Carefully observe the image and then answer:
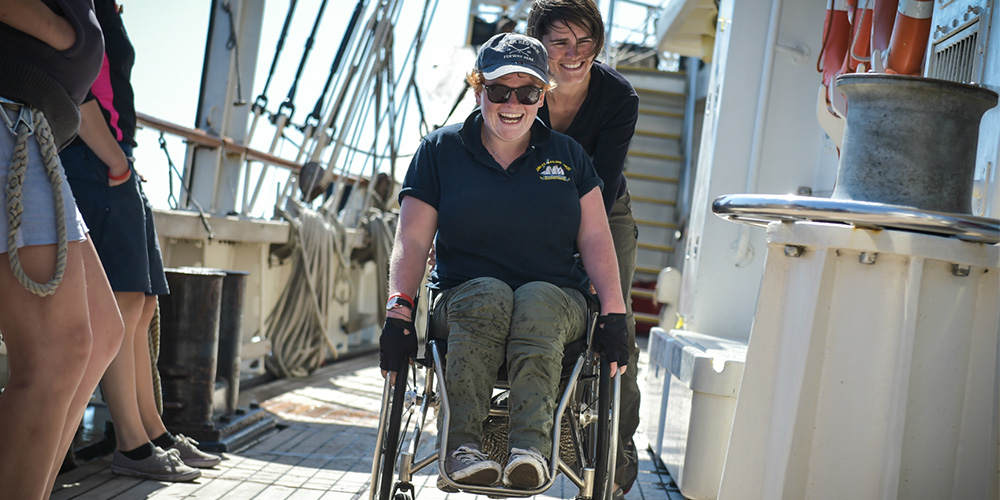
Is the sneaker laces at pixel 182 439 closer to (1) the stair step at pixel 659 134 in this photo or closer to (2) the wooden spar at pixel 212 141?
(2) the wooden spar at pixel 212 141

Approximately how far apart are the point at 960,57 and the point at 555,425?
164cm

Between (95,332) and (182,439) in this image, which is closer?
(95,332)

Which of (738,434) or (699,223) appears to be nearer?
(738,434)

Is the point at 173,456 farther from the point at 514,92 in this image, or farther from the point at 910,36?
the point at 910,36

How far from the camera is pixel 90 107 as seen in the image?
9.63ft

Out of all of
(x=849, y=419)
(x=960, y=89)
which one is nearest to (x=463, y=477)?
(x=849, y=419)

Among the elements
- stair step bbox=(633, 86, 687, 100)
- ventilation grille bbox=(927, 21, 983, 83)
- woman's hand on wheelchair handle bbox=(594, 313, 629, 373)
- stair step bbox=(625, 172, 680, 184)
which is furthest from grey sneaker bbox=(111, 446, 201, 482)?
stair step bbox=(633, 86, 687, 100)

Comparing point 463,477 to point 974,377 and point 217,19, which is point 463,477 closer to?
point 974,377

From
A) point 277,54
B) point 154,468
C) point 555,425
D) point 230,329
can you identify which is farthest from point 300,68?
point 555,425

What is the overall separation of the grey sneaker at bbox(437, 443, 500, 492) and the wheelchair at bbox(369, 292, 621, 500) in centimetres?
1

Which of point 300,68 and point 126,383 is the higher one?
point 300,68

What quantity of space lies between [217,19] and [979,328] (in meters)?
4.77

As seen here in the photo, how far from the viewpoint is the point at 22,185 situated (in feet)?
6.46

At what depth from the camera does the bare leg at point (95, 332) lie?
2.28 meters
